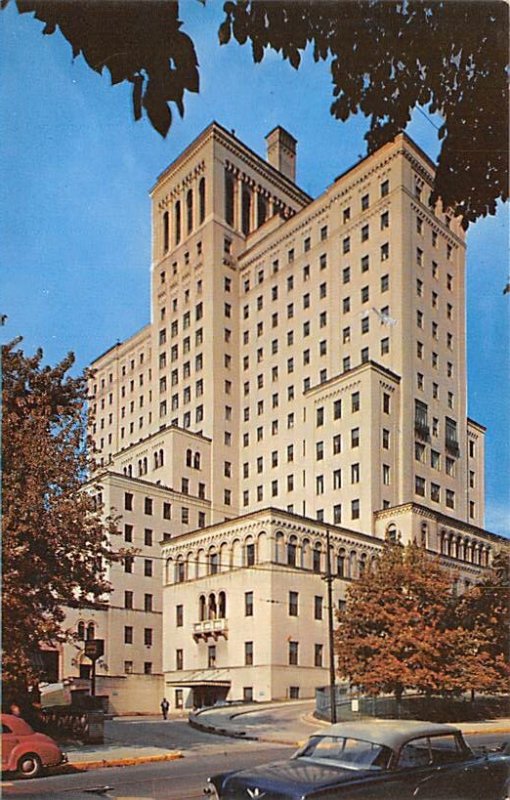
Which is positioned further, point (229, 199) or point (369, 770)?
point (229, 199)

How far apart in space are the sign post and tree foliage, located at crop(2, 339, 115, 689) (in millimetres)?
112

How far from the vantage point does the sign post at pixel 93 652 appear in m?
2.97

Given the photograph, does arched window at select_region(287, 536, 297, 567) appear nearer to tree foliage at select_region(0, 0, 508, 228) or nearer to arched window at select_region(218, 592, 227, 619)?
arched window at select_region(218, 592, 227, 619)

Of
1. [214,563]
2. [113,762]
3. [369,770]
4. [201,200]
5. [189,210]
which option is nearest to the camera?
[369,770]

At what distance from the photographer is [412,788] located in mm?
2717

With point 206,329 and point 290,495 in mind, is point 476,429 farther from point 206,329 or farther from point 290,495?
point 206,329

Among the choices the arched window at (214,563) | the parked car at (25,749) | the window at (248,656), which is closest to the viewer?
the parked car at (25,749)

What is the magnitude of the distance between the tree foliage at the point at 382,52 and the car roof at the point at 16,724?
2093 millimetres

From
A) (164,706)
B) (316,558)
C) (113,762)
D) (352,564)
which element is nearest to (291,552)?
(316,558)

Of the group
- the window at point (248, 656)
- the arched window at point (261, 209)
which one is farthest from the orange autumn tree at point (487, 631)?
the arched window at point (261, 209)

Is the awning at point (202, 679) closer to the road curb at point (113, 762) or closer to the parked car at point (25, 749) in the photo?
the road curb at point (113, 762)

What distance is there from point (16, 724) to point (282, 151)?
7.72 ft

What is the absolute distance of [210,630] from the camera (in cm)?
318

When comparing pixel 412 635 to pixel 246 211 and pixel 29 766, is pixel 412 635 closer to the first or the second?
pixel 29 766
